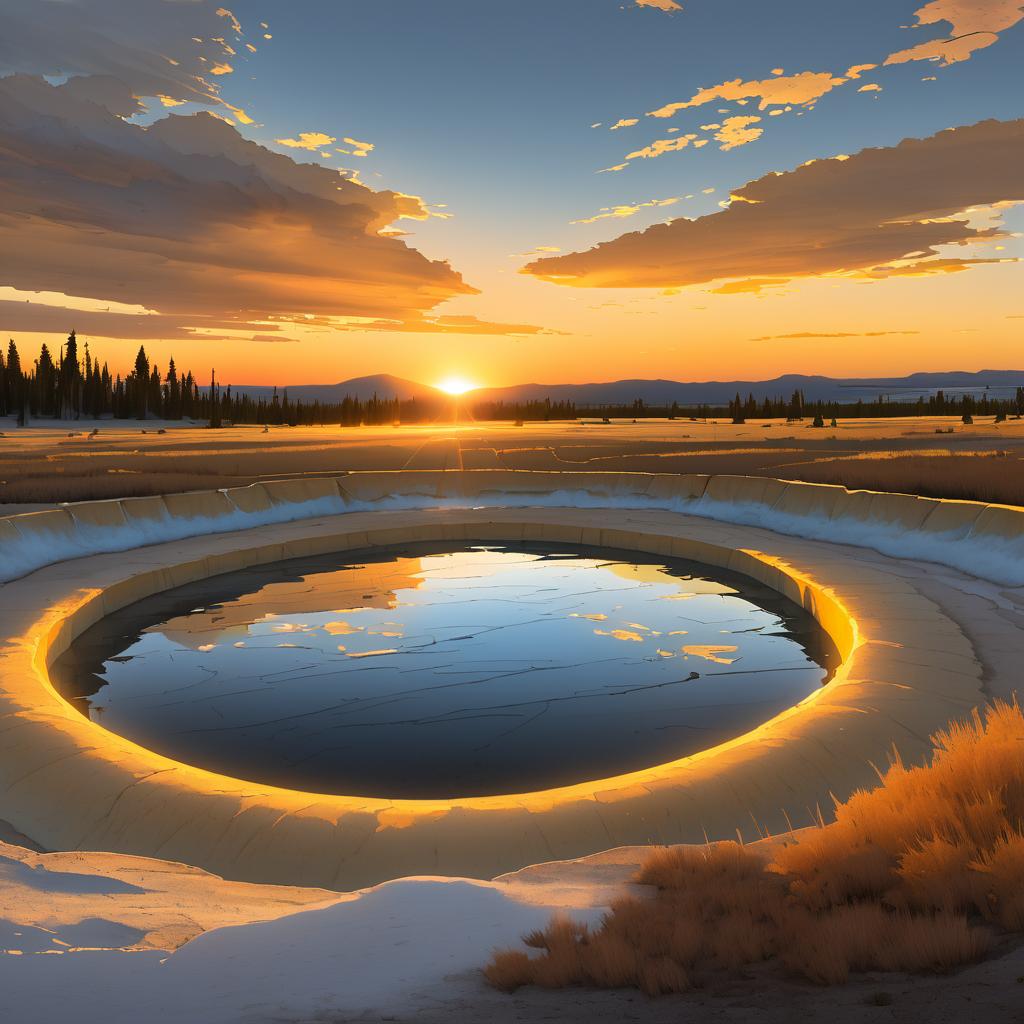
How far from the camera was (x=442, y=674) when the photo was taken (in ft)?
33.1

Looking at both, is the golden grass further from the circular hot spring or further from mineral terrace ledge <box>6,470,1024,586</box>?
mineral terrace ledge <box>6,470,1024,586</box>

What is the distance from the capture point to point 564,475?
84.6 ft

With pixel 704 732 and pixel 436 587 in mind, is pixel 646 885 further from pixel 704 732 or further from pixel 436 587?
pixel 436 587

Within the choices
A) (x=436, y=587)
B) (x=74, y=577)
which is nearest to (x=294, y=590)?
(x=436, y=587)

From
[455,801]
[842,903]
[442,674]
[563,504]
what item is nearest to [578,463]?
[563,504]

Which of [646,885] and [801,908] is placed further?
[646,885]

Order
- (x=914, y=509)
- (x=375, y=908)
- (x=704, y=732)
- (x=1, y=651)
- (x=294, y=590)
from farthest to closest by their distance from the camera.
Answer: (x=914, y=509)
(x=294, y=590)
(x=1, y=651)
(x=704, y=732)
(x=375, y=908)

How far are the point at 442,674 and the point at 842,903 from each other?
7.19 meters

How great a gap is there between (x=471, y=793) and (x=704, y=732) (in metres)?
2.60

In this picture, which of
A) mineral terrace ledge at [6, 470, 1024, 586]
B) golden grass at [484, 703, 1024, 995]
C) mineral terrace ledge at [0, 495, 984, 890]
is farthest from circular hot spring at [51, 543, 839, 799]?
golden grass at [484, 703, 1024, 995]

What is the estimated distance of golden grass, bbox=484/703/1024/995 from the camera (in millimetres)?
2826

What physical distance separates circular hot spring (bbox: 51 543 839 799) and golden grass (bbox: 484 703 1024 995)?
3561 mm

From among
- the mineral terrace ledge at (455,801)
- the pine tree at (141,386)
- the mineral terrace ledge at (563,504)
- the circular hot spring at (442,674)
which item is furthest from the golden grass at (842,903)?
the pine tree at (141,386)

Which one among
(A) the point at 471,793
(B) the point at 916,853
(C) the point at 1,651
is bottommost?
(A) the point at 471,793
